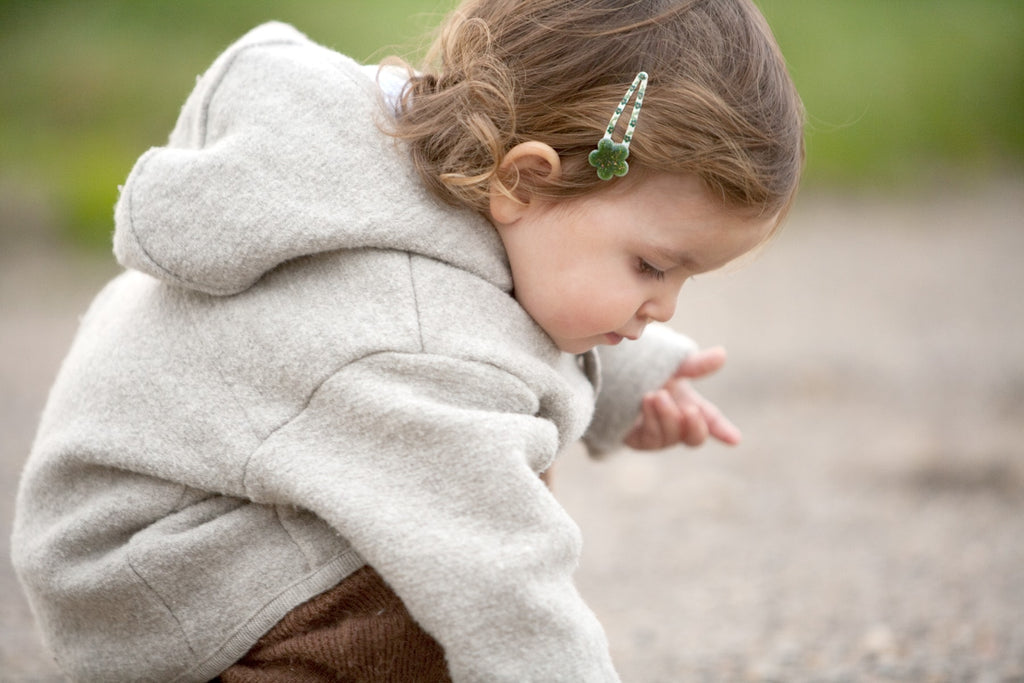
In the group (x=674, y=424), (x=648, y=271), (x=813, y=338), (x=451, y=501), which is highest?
(x=648, y=271)

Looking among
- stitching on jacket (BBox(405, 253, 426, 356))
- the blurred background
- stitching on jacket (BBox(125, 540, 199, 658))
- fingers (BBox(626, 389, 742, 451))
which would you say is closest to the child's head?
stitching on jacket (BBox(405, 253, 426, 356))

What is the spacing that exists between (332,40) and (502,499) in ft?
24.3

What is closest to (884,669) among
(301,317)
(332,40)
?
(301,317)

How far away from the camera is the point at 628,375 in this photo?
212 cm

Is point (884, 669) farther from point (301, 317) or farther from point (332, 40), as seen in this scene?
point (332, 40)

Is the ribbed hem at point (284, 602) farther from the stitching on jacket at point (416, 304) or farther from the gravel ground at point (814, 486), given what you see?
the gravel ground at point (814, 486)

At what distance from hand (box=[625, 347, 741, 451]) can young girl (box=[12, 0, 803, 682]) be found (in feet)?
1.75

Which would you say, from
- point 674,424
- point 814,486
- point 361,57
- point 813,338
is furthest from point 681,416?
point 361,57

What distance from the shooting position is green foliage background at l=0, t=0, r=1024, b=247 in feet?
23.4

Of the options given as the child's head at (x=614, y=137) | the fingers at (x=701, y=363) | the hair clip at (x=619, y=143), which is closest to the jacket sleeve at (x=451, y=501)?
the child's head at (x=614, y=137)

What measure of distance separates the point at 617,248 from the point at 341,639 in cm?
68

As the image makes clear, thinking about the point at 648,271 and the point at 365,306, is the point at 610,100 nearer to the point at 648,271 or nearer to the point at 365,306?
the point at 648,271

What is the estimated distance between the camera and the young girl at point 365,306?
143 centimetres

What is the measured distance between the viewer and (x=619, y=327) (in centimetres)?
161
